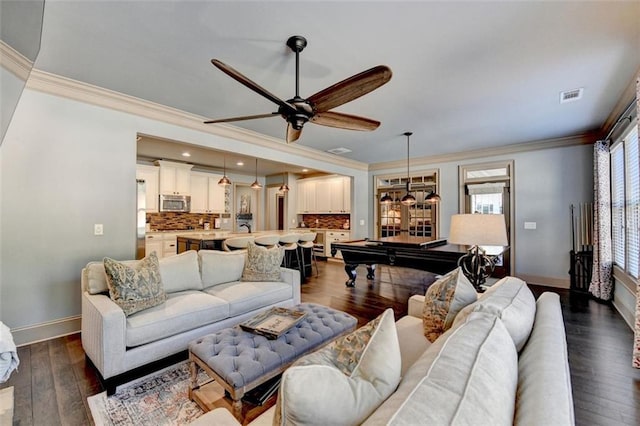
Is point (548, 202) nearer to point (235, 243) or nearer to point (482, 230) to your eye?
point (482, 230)

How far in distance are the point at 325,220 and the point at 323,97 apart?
22.0 ft

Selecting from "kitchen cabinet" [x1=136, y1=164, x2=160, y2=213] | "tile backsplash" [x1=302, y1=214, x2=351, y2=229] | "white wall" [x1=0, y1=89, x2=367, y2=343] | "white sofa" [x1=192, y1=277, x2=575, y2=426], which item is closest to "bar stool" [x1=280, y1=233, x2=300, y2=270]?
"white wall" [x1=0, y1=89, x2=367, y2=343]

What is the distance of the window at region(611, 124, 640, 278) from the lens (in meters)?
3.24

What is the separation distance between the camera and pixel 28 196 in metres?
2.82

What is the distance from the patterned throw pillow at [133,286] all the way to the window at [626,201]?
478 cm

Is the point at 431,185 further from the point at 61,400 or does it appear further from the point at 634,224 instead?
the point at 61,400

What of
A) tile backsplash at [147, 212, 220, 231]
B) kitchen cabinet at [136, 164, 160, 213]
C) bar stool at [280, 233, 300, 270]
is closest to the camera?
bar stool at [280, 233, 300, 270]

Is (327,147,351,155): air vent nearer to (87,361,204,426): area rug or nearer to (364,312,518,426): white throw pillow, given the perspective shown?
(87,361,204,426): area rug

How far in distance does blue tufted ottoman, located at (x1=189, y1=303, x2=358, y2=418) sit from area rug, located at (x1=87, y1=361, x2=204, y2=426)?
107mm

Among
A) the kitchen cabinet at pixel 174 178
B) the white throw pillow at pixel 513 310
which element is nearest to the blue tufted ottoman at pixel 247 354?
the white throw pillow at pixel 513 310

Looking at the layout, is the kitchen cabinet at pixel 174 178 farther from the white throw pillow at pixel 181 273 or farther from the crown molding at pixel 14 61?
the crown molding at pixel 14 61

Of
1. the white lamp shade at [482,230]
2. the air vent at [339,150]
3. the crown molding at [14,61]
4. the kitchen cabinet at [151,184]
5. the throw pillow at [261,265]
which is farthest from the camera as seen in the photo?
the kitchen cabinet at [151,184]

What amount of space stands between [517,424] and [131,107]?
14.0 feet

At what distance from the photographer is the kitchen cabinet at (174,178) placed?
6.44m
